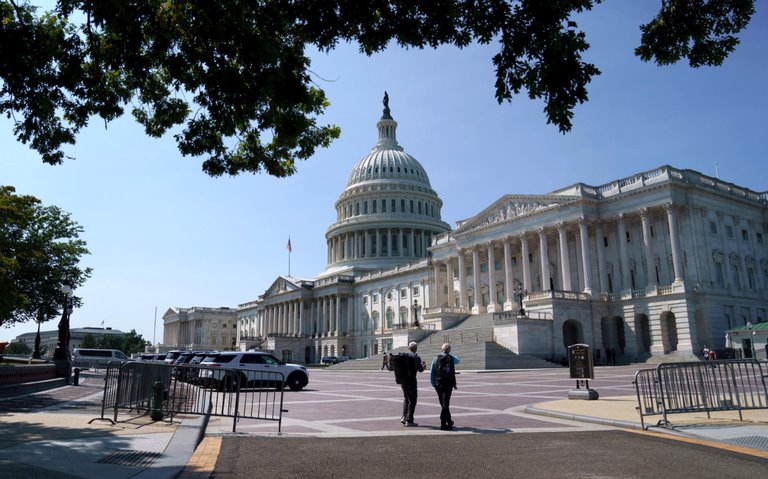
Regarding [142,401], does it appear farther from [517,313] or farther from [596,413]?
[517,313]

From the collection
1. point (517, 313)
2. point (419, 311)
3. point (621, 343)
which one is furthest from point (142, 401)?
point (419, 311)

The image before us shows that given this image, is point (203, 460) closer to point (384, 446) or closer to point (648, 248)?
point (384, 446)

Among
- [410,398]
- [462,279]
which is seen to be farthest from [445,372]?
[462,279]

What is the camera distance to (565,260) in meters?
60.7

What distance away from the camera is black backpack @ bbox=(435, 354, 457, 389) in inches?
514

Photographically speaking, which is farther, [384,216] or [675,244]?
[384,216]

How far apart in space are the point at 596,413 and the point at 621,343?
163 feet

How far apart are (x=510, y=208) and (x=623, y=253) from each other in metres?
13.9

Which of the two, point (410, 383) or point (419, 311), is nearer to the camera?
point (410, 383)

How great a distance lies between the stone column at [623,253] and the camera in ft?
192

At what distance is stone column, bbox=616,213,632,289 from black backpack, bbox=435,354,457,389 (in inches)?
1994

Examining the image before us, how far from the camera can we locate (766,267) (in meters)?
60.6

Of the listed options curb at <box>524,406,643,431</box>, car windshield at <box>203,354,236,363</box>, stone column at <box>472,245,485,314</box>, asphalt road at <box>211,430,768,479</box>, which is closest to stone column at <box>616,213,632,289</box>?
Answer: stone column at <box>472,245,485,314</box>

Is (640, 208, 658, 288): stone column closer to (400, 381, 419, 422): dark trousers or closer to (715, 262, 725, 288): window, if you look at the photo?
(715, 262, 725, 288): window
